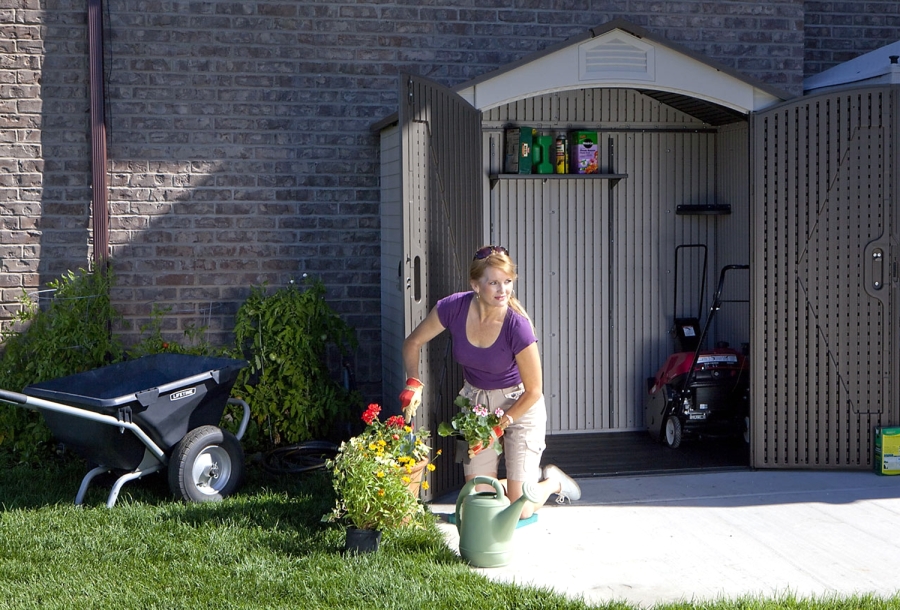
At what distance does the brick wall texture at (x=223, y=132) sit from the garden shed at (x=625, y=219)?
37cm

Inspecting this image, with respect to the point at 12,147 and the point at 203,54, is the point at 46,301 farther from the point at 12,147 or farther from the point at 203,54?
the point at 203,54

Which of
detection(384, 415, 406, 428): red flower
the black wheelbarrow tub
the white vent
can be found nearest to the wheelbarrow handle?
the black wheelbarrow tub

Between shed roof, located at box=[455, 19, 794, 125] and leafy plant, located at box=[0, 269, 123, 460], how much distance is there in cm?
279

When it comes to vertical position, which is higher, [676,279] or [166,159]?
[166,159]

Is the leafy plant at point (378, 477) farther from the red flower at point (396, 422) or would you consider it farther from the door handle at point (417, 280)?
the door handle at point (417, 280)

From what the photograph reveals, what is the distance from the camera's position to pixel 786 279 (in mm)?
6867

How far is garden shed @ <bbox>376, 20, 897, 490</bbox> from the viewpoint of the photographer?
6.30 meters

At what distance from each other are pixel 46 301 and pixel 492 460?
11.2 ft

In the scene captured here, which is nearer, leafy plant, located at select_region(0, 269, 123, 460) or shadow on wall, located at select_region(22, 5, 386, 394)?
leafy plant, located at select_region(0, 269, 123, 460)

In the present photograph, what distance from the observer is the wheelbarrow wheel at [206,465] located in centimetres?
592

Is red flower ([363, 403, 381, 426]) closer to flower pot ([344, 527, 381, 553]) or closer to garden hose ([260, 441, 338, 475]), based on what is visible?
flower pot ([344, 527, 381, 553])

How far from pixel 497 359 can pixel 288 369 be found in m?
2.04

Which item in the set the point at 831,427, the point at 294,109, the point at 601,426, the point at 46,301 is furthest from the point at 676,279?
the point at 46,301

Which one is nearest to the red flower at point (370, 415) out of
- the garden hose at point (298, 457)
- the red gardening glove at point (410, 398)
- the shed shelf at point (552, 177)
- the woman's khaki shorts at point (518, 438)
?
the red gardening glove at point (410, 398)
